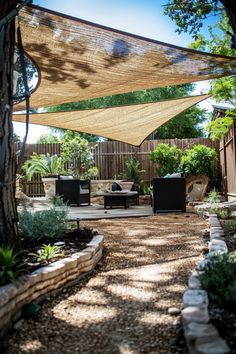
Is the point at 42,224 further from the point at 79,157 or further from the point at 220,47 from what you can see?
the point at 79,157

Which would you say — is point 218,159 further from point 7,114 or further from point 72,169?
point 7,114

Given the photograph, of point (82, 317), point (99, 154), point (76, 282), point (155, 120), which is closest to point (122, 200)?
point (155, 120)

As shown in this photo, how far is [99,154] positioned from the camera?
12711mm

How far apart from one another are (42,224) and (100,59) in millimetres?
1847

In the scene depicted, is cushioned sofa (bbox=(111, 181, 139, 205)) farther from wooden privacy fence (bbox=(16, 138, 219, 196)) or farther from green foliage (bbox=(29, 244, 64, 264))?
green foliage (bbox=(29, 244, 64, 264))

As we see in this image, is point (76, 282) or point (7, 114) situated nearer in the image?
point (7, 114)

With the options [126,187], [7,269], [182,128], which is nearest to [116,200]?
[126,187]

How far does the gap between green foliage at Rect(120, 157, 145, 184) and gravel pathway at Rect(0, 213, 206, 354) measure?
746cm

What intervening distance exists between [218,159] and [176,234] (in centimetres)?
737

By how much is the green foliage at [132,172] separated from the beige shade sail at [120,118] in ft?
13.7

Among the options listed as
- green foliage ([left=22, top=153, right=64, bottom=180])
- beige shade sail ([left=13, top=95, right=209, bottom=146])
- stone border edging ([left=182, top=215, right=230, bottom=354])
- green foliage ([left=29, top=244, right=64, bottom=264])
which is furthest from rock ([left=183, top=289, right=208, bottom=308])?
green foliage ([left=22, top=153, right=64, bottom=180])

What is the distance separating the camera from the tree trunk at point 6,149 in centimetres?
252

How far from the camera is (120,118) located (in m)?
6.41

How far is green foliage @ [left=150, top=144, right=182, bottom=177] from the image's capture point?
11094mm
